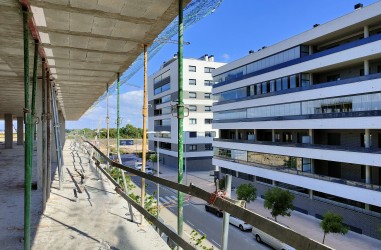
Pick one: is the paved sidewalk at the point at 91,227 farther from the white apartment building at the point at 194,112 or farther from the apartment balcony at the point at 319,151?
the white apartment building at the point at 194,112

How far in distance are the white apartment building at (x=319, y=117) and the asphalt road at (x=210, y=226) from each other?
7561 millimetres

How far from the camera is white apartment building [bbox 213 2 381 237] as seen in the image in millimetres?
22031

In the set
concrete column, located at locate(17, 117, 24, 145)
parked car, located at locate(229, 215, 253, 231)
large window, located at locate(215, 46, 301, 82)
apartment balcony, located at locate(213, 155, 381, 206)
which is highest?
large window, located at locate(215, 46, 301, 82)

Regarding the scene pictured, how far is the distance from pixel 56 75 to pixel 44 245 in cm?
723

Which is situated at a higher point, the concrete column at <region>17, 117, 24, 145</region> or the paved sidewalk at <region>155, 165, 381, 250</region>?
the concrete column at <region>17, 117, 24, 145</region>

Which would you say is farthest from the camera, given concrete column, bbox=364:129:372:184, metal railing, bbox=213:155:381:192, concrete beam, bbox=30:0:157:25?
concrete column, bbox=364:129:372:184

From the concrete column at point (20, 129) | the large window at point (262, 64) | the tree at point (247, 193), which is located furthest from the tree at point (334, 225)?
the concrete column at point (20, 129)

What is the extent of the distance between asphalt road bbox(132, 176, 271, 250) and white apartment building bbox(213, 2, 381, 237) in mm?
7561

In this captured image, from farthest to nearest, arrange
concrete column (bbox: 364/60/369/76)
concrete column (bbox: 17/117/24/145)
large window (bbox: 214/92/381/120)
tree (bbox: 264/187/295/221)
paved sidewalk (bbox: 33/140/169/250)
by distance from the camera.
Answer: concrete column (bbox: 17/117/24/145), tree (bbox: 264/187/295/221), concrete column (bbox: 364/60/369/76), large window (bbox: 214/92/381/120), paved sidewalk (bbox: 33/140/169/250)

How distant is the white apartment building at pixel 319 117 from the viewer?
22.0 m

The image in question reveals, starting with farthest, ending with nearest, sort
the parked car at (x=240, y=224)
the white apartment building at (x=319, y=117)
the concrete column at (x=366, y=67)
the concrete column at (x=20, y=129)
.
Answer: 1. the concrete column at (x=20, y=129)
2. the parked car at (x=240, y=224)
3. the concrete column at (x=366, y=67)
4. the white apartment building at (x=319, y=117)

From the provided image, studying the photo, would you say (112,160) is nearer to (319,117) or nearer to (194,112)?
(319,117)

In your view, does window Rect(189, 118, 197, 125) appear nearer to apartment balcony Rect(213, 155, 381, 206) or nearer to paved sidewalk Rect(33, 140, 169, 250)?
apartment balcony Rect(213, 155, 381, 206)

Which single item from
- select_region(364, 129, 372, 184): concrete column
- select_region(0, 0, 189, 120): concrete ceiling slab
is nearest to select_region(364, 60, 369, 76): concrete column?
select_region(364, 129, 372, 184): concrete column
